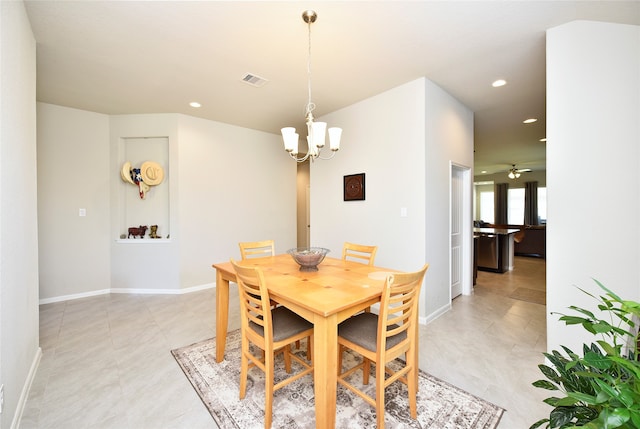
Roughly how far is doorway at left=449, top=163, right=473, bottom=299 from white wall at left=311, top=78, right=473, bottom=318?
29cm

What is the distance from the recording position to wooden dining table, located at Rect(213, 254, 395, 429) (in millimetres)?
1354

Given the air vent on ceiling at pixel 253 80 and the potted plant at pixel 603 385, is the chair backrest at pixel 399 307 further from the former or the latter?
the air vent on ceiling at pixel 253 80

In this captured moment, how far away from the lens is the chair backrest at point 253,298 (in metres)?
1.55

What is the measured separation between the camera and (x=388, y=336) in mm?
1508

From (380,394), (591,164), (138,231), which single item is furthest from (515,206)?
(138,231)

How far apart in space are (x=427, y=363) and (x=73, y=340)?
3250 mm

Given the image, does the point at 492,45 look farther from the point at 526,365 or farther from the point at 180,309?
the point at 180,309

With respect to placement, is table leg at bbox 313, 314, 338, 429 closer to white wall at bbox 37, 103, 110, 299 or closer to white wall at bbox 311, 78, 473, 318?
white wall at bbox 311, 78, 473, 318

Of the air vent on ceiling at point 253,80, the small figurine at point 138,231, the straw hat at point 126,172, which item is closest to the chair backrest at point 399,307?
the air vent on ceiling at point 253,80

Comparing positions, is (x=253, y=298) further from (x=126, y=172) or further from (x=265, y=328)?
(x=126, y=172)

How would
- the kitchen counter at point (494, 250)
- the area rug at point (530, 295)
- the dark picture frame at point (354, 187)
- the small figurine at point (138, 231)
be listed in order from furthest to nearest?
the kitchen counter at point (494, 250) < the small figurine at point (138, 231) < the area rug at point (530, 295) < the dark picture frame at point (354, 187)

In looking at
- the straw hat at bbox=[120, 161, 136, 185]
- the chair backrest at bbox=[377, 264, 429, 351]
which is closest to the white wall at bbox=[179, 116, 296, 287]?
the straw hat at bbox=[120, 161, 136, 185]

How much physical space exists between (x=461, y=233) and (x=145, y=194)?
4.73 meters

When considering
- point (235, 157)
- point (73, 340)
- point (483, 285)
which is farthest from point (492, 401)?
point (235, 157)
